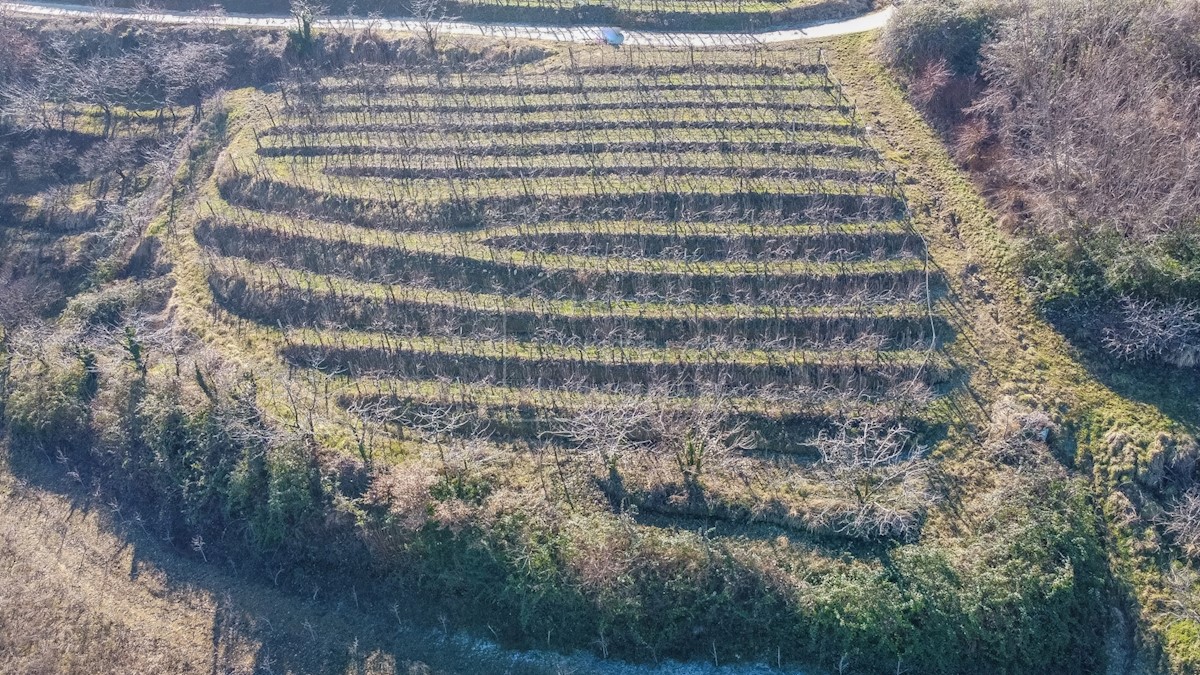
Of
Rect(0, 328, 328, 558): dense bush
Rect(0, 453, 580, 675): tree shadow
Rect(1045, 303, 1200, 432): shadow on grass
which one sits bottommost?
Rect(0, 453, 580, 675): tree shadow

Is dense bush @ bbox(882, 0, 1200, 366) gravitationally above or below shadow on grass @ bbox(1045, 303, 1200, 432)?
above

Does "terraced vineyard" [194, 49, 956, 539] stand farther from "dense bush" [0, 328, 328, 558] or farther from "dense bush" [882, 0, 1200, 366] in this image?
"dense bush" [882, 0, 1200, 366]

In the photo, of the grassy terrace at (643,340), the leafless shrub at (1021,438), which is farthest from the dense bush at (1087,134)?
the leafless shrub at (1021,438)

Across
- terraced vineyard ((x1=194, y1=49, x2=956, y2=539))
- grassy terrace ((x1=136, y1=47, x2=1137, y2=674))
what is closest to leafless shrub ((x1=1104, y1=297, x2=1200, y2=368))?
grassy terrace ((x1=136, y1=47, x2=1137, y2=674))

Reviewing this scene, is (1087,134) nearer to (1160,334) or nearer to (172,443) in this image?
(1160,334)

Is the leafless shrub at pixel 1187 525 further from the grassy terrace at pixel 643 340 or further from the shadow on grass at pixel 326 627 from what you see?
the shadow on grass at pixel 326 627

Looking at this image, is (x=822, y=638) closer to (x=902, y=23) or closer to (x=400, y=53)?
(x=902, y=23)
